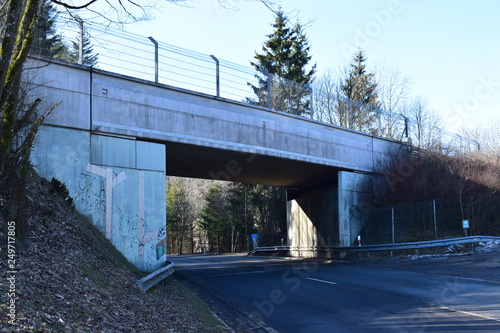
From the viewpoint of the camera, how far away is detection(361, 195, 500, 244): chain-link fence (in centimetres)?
2230

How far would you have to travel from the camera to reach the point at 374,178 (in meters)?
28.1

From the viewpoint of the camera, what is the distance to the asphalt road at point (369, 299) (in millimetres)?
8445

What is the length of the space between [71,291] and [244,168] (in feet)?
64.4

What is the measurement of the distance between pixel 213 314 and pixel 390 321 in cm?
396

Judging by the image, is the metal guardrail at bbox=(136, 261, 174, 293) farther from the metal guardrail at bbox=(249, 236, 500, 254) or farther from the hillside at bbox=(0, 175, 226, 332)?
the metal guardrail at bbox=(249, 236, 500, 254)

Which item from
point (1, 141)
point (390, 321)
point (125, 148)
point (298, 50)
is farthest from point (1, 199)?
point (298, 50)

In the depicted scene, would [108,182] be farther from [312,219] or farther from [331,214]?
[312,219]

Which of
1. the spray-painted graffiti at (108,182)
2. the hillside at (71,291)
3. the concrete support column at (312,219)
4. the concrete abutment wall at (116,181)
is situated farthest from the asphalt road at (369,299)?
the concrete support column at (312,219)

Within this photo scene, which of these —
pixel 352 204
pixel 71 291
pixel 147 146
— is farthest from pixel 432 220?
pixel 71 291

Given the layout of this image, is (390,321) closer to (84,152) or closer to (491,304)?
(491,304)

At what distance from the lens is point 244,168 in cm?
2617

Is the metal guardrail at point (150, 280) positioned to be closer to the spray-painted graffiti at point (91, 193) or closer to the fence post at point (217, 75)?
the spray-painted graffiti at point (91, 193)

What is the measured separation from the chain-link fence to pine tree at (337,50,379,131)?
5.69 m

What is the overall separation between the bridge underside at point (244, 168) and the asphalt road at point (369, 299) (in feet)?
21.5
